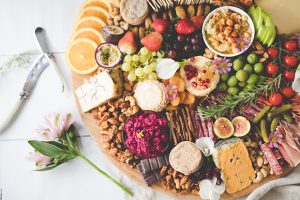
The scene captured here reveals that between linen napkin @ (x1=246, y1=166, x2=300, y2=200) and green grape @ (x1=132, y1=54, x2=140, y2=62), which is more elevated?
green grape @ (x1=132, y1=54, x2=140, y2=62)

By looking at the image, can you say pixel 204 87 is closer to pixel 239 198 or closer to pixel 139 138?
pixel 139 138

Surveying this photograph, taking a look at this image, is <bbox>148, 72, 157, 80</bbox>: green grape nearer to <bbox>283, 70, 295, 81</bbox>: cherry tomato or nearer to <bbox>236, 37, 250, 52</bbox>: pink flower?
<bbox>236, 37, 250, 52</bbox>: pink flower

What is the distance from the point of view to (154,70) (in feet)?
7.25

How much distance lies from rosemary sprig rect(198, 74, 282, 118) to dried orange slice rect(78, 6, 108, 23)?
734mm

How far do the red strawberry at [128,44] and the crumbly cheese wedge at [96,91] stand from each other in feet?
0.53

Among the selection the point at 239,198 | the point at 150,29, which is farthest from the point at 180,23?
the point at 239,198

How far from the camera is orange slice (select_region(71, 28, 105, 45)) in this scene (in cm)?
224

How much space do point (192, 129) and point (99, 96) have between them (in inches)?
20.5

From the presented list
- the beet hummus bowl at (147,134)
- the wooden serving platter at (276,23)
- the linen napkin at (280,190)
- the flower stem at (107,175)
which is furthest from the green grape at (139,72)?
the linen napkin at (280,190)

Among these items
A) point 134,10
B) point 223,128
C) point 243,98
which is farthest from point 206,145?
point 134,10

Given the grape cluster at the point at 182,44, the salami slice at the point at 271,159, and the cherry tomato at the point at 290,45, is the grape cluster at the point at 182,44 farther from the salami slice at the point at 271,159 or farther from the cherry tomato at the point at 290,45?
the salami slice at the point at 271,159

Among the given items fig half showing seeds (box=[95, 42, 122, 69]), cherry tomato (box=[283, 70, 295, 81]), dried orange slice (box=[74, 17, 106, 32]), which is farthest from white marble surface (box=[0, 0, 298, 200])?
cherry tomato (box=[283, 70, 295, 81])

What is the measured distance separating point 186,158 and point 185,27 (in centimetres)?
68

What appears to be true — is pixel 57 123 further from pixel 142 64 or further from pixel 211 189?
pixel 211 189
